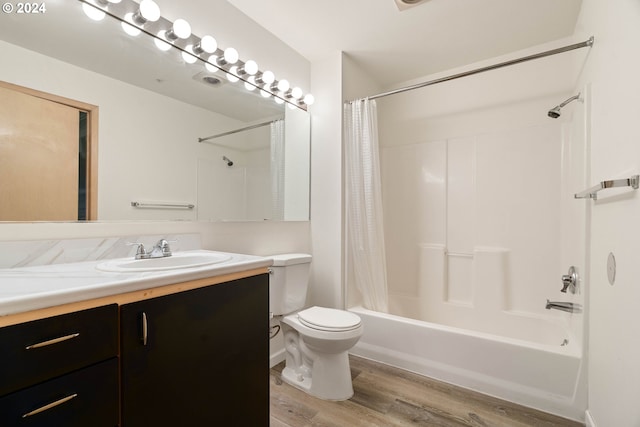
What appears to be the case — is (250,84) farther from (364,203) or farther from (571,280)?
(571,280)

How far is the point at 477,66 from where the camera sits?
2504 mm

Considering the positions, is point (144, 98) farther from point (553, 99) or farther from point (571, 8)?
point (553, 99)

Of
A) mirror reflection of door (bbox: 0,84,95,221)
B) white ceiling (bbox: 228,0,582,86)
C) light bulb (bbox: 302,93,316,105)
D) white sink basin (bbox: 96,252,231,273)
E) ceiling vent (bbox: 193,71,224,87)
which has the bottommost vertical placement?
white sink basin (bbox: 96,252,231,273)

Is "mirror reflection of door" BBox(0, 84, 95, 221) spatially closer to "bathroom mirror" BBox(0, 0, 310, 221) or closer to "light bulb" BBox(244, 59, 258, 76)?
"bathroom mirror" BBox(0, 0, 310, 221)

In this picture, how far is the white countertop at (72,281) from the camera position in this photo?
0.68 m

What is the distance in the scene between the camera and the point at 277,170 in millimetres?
2201

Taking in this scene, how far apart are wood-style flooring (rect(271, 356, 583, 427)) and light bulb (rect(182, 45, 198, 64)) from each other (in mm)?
1982

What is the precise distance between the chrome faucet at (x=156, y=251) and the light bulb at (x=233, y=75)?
109 centimetres

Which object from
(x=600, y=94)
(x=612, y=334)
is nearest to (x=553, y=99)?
(x=600, y=94)

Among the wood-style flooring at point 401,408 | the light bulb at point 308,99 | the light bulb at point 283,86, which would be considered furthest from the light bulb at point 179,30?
the wood-style flooring at point 401,408

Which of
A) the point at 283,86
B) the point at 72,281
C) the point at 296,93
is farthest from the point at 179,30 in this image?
the point at 72,281

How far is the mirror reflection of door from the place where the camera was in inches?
41.4

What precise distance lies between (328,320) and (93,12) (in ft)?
A: 6.17

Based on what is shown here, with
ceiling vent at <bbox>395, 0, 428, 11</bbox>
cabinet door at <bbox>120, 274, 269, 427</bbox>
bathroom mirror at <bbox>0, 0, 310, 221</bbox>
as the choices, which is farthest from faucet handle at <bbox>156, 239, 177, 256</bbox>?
ceiling vent at <bbox>395, 0, 428, 11</bbox>
